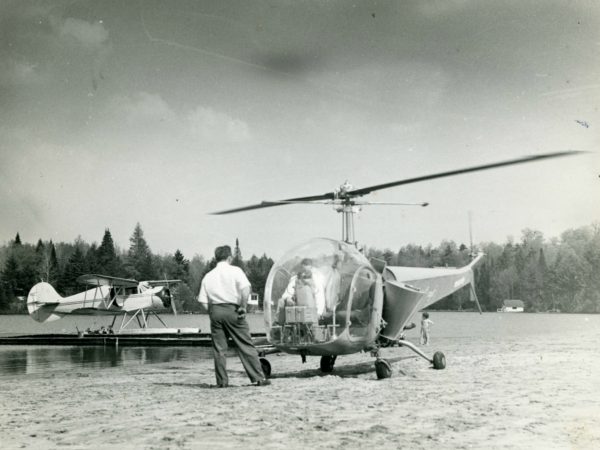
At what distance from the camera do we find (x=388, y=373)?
9.83 meters

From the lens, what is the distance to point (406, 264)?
293ft

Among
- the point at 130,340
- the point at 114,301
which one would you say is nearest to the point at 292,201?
the point at 130,340

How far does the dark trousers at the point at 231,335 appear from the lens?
8367mm

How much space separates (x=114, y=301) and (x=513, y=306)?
75.5 m

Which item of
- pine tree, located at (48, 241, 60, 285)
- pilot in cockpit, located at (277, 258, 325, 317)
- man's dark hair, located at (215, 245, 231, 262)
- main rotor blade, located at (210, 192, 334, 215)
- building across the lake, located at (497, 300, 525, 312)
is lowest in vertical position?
building across the lake, located at (497, 300, 525, 312)

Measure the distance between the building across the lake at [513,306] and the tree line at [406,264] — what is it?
1.16 meters

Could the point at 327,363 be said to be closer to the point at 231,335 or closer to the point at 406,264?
the point at 231,335

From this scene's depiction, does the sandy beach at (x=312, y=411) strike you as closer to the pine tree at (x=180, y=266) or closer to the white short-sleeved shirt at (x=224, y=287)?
the white short-sleeved shirt at (x=224, y=287)

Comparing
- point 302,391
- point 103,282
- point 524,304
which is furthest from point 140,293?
point 524,304

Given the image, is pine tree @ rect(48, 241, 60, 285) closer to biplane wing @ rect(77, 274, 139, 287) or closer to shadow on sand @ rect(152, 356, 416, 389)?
biplane wing @ rect(77, 274, 139, 287)

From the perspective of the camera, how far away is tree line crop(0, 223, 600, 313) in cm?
7356

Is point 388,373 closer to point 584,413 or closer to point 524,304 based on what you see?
point 584,413

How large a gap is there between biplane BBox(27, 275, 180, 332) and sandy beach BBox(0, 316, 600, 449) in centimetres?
1866

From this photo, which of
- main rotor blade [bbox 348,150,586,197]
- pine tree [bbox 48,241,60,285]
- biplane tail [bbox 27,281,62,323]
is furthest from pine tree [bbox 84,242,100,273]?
main rotor blade [bbox 348,150,586,197]
